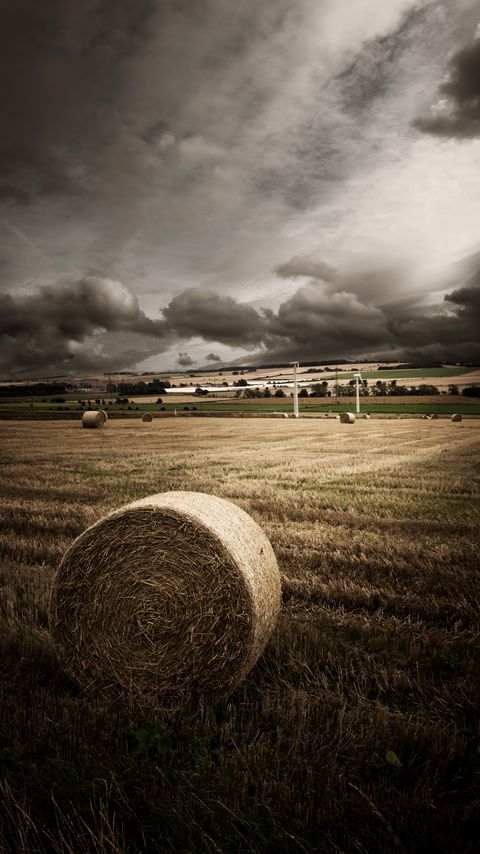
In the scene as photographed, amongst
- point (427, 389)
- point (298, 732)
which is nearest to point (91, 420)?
point (298, 732)

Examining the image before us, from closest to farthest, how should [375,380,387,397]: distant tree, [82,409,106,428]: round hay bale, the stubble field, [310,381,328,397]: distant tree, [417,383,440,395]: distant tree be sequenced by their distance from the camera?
1. the stubble field
2. [82,409,106,428]: round hay bale
3. [417,383,440,395]: distant tree
4. [375,380,387,397]: distant tree
5. [310,381,328,397]: distant tree

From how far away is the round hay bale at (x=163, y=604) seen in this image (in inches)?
154

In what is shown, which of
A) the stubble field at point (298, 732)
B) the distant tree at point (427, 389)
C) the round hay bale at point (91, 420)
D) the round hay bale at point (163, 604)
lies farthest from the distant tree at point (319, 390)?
the round hay bale at point (163, 604)

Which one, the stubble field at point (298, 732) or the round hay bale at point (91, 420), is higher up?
the round hay bale at point (91, 420)

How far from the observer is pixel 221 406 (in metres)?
79.0

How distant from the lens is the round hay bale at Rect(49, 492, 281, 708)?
392 centimetres

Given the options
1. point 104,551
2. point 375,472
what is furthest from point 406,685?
point 375,472

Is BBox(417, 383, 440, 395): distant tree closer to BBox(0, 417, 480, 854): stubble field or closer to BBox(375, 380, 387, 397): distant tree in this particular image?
BBox(375, 380, 387, 397): distant tree

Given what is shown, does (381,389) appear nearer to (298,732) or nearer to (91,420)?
(91,420)

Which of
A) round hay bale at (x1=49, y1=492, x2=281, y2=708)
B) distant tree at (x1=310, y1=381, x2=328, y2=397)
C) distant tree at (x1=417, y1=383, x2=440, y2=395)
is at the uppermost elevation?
distant tree at (x1=310, y1=381, x2=328, y2=397)

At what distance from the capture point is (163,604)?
4062mm

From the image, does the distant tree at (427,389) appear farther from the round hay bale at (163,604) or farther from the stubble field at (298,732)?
the round hay bale at (163,604)

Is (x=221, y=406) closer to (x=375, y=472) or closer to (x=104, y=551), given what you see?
(x=375, y=472)

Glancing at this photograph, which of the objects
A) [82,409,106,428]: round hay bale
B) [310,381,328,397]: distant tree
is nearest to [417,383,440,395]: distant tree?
[310,381,328,397]: distant tree
